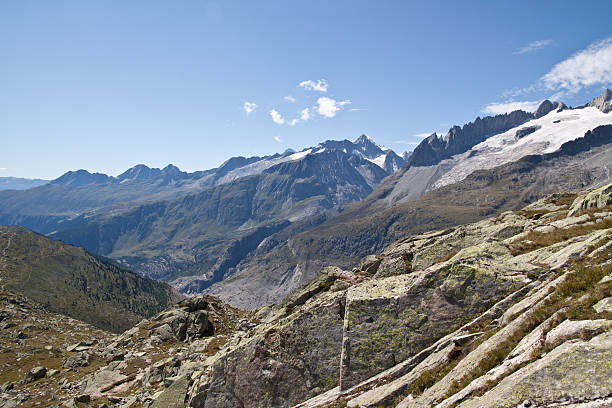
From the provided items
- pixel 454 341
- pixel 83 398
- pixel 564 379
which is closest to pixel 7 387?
pixel 83 398

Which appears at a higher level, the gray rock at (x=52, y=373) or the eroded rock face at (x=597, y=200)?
the eroded rock face at (x=597, y=200)

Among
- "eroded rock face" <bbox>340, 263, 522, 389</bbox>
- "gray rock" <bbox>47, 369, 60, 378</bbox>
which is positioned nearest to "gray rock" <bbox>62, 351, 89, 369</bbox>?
"gray rock" <bbox>47, 369, 60, 378</bbox>

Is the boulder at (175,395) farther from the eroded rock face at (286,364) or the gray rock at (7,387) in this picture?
the gray rock at (7,387)

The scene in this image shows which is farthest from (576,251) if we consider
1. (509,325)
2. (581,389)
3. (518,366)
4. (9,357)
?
(9,357)

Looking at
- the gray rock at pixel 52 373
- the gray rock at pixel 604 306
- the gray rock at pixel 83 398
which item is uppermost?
the gray rock at pixel 604 306

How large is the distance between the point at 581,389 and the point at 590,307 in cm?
456

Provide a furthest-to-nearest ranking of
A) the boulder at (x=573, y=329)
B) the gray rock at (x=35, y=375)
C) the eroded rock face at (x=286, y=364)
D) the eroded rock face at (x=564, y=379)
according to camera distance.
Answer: the gray rock at (x=35, y=375) < the eroded rock face at (x=286, y=364) < the boulder at (x=573, y=329) < the eroded rock face at (x=564, y=379)

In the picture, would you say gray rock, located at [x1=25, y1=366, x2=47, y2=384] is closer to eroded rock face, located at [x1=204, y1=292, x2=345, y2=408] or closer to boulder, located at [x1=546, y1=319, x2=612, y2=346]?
eroded rock face, located at [x1=204, y1=292, x2=345, y2=408]

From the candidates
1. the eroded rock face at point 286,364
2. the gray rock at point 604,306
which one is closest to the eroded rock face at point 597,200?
the gray rock at point 604,306

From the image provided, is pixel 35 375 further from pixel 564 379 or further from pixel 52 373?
pixel 564 379

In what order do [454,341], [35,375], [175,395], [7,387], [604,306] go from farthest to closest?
[35,375], [7,387], [175,395], [454,341], [604,306]

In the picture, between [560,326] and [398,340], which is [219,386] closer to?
[398,340]

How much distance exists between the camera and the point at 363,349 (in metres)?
19.4

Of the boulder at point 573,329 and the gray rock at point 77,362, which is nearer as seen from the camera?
the boulder at point 573,329
